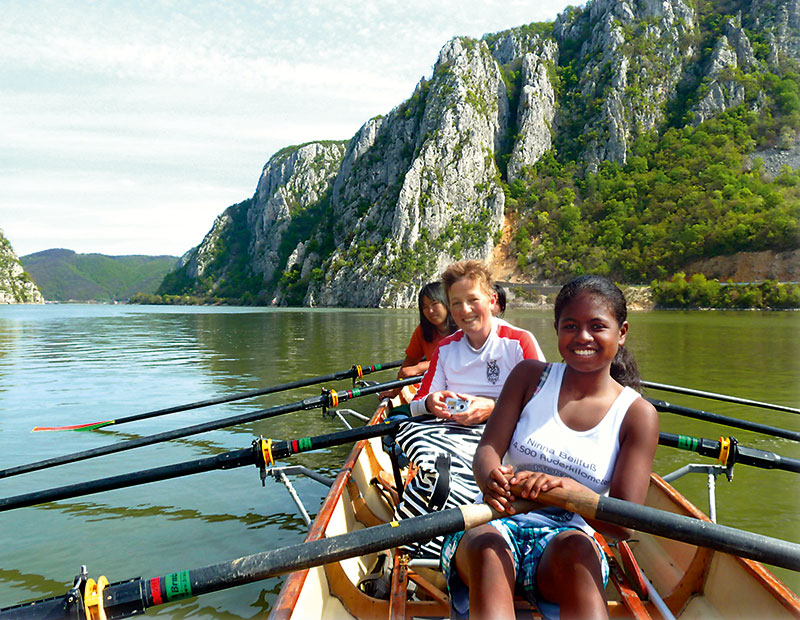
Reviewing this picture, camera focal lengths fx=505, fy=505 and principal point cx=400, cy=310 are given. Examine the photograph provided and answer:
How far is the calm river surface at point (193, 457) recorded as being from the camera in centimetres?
468

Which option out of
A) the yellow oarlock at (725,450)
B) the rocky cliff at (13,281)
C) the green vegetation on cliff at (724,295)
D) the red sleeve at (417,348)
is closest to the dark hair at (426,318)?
the red sleeve at (417,348)

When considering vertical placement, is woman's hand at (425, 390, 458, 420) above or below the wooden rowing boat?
above

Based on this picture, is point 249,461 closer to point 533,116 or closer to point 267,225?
point 533,116

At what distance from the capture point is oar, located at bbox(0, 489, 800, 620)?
182 centimetres

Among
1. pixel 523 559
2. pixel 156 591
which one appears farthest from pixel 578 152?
pixel 156 591

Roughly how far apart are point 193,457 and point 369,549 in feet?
21.6

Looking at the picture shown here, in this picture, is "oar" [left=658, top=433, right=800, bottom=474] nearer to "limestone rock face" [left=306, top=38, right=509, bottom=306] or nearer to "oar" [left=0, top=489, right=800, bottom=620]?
"oar" [left=0, top=489, right=800, bottom=620]

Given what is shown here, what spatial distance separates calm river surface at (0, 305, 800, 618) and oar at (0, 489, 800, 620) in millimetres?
2289

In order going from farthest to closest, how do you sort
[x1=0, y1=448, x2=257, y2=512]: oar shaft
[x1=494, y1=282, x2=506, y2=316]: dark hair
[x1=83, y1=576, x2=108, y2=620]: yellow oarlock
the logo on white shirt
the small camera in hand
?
[x1=494, y1=282, x2=506, y2=316]: dark hair → the logo on white shirt → the small camera in hand → [x1=0, y1=448, x2=257, y2=512]: oar shaft → [x1=83, y1=576, x2=108, y2=620]: yellow oarlock

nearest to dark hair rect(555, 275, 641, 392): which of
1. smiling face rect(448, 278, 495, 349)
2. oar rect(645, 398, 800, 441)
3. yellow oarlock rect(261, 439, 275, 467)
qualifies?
smiling face rect(448, 278, 495, 349)

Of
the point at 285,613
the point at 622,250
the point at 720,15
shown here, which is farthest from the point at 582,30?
the point at 285,613

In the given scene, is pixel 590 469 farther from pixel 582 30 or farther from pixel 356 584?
pixel 582 30

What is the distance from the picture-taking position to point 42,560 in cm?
470

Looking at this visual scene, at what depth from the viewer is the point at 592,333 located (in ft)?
7.48
